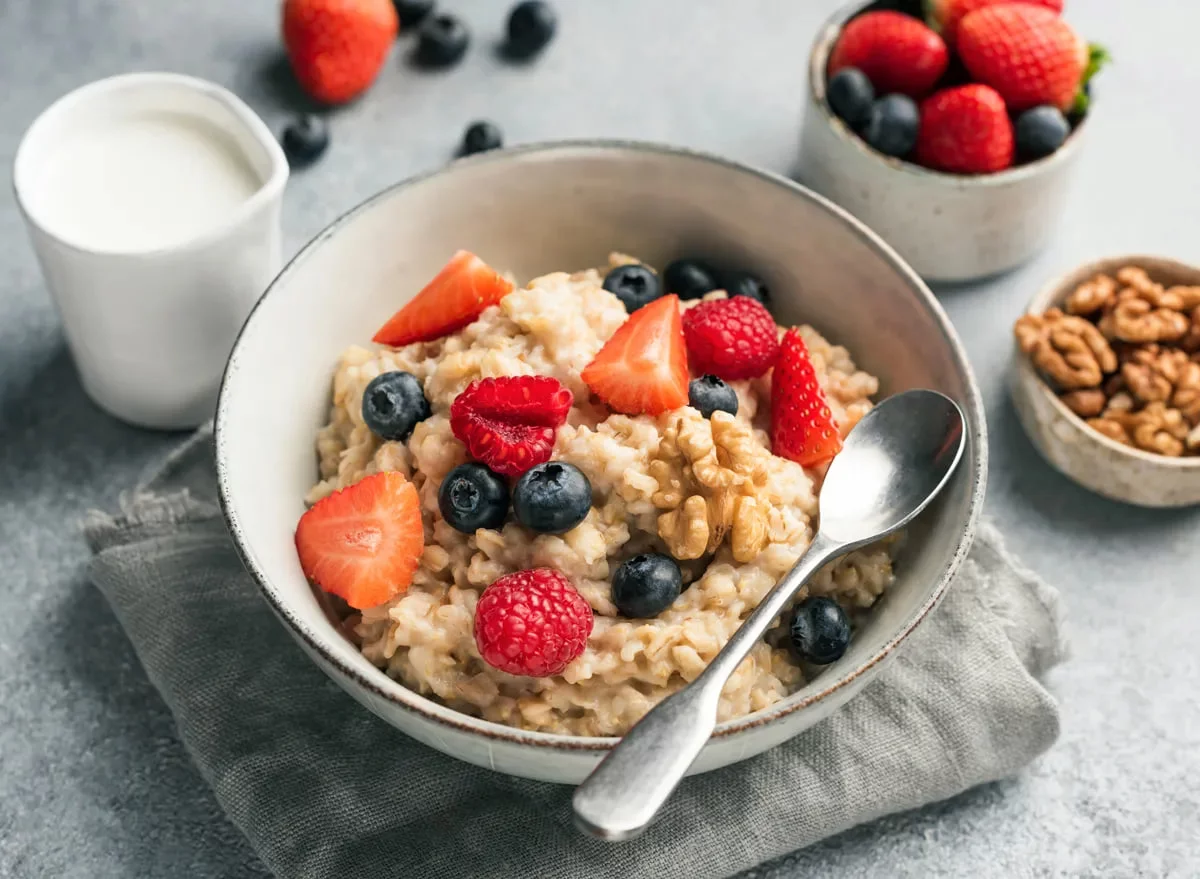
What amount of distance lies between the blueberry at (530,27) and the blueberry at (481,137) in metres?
0.36

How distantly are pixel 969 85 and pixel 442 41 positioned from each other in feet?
4.45

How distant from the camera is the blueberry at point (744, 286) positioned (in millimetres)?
2471

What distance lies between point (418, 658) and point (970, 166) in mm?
1723

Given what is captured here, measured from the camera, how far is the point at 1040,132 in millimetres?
2869

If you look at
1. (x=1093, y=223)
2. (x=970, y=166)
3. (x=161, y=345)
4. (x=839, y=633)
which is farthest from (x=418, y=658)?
(x=1093, y=223)

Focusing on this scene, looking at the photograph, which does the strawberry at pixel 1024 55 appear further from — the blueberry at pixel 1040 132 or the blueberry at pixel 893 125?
the blueberry at pixel 893 125

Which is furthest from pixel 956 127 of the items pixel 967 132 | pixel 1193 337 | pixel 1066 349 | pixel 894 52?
pixel 1193 337

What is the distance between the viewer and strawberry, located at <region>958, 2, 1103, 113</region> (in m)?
2.88

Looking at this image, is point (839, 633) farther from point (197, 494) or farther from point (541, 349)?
point (197, 494)

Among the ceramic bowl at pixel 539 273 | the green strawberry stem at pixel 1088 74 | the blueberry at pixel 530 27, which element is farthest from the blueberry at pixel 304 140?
the green strawberry stem at pixel 1088 74

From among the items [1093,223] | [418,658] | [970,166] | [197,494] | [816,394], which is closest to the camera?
[418,658]

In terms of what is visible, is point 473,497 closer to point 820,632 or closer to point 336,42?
point 820,632

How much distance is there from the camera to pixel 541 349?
2.15 meters

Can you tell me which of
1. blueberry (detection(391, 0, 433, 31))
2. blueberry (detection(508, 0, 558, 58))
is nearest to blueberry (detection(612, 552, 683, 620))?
blueberry (detection(508, 0, 558, 58))
